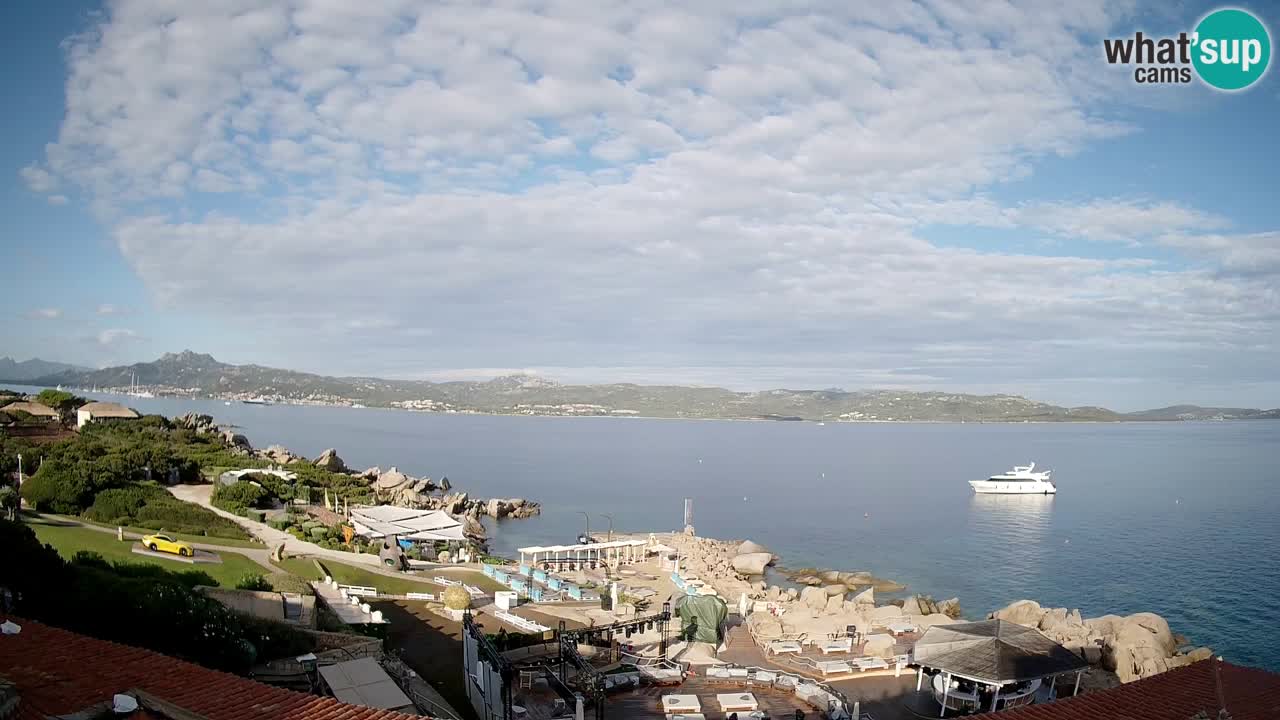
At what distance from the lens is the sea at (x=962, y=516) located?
117 ft

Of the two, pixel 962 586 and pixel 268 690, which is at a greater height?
pixel 268 690

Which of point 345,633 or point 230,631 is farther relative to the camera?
point 345,633

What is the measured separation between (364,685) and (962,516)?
5948 cm

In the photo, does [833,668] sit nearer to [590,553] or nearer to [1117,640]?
[1117,640]

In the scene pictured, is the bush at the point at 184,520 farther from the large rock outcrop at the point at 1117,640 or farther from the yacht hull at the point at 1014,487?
the yacht hull at the point at 1014,487

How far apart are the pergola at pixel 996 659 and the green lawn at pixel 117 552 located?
1717cm

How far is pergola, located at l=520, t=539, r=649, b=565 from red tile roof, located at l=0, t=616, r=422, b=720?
28.2m

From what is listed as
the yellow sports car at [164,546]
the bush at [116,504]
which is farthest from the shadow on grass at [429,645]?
the bush at [116,504]

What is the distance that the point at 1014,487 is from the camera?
250 feet

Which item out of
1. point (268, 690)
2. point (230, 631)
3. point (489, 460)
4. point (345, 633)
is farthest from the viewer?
point (489, 460)

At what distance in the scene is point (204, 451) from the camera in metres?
48.0

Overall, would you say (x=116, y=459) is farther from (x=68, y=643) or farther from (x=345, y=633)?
(x=68, y=643)

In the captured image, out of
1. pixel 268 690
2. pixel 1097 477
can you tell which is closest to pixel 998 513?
pixel 1097 477

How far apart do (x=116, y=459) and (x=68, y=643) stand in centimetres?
3261
